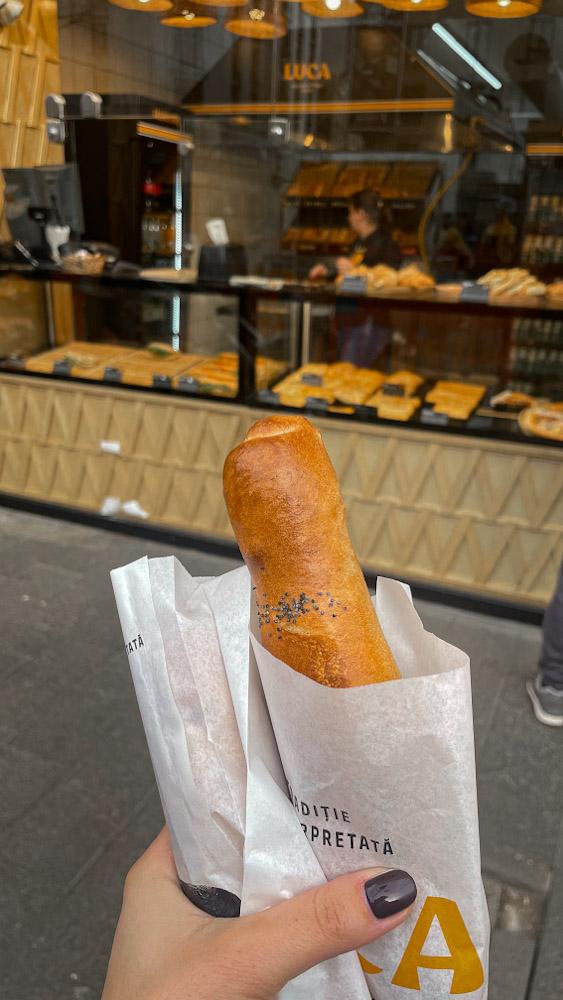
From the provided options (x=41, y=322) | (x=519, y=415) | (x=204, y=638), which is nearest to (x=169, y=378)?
(x=41, y=322)

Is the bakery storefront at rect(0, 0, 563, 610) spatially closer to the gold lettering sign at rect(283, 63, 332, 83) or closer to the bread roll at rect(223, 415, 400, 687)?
Answer: the gold lettering sign at rect(283, 63, 332, 83)

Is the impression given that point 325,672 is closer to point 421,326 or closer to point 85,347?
point 421,326

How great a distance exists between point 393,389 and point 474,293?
21.1 inches

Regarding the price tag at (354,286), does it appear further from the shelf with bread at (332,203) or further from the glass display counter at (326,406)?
the shelf with bread at (332,203)

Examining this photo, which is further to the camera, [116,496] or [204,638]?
[116,496]

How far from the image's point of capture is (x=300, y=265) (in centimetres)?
362

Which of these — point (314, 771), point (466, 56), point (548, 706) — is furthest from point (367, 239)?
point (314, 771)

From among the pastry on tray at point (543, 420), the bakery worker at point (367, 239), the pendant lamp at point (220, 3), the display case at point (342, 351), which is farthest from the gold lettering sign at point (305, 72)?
the pastry on tray at point (543, 420)

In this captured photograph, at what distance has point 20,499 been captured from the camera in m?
3.96

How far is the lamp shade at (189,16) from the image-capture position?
3.40 meters

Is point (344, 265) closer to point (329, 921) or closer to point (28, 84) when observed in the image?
point (28, 84)

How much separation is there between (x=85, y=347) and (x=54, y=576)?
4.46 feet

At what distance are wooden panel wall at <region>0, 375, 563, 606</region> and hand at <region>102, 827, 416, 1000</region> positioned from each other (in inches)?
99.9

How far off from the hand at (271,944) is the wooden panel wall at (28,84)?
13.1 feet
